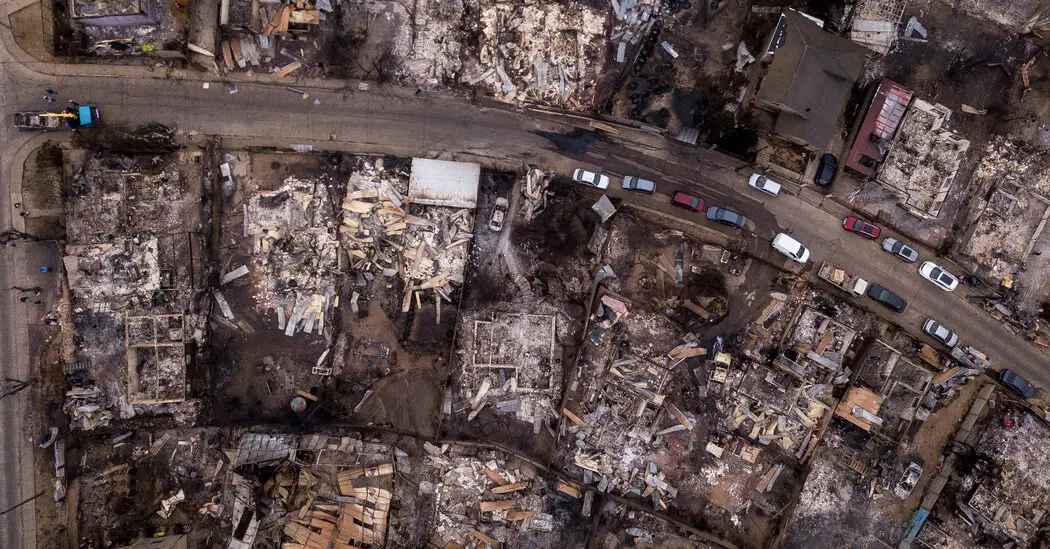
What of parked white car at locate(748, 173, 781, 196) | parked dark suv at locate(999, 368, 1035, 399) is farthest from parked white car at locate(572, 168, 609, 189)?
parked dark suv at locate(999, 368, 1035, 399)

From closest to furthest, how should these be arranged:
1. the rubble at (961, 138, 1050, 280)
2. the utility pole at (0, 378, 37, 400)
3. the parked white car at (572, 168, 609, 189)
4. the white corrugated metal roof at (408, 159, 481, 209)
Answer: the utility pole at (0, 378, 37, 400) → the white corrugated metal roof at (408, 159, 481, 209) → the parked white car at (572, 168, 609, 189) → the rubble at (961, 138, 1050, 280)

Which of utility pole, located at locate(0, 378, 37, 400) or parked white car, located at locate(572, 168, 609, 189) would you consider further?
parked white car, located at locate(572, 168, 609, 189)

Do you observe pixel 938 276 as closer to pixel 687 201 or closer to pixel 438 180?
pixel 687 201

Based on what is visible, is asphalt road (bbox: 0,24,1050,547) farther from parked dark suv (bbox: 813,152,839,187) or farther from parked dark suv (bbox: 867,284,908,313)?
parked dark suv (bbox: 813,152,839,187)

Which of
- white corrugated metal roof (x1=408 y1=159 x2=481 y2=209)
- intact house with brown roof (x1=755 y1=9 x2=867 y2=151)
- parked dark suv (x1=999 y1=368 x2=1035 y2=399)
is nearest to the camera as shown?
intact house with brown roof (x1=755 y1=9 x2=867 y2=151)

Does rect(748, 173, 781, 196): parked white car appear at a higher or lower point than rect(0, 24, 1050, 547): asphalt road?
higher

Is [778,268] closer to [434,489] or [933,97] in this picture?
[933,97]

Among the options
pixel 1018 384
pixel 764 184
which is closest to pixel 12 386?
pixel 764 184
